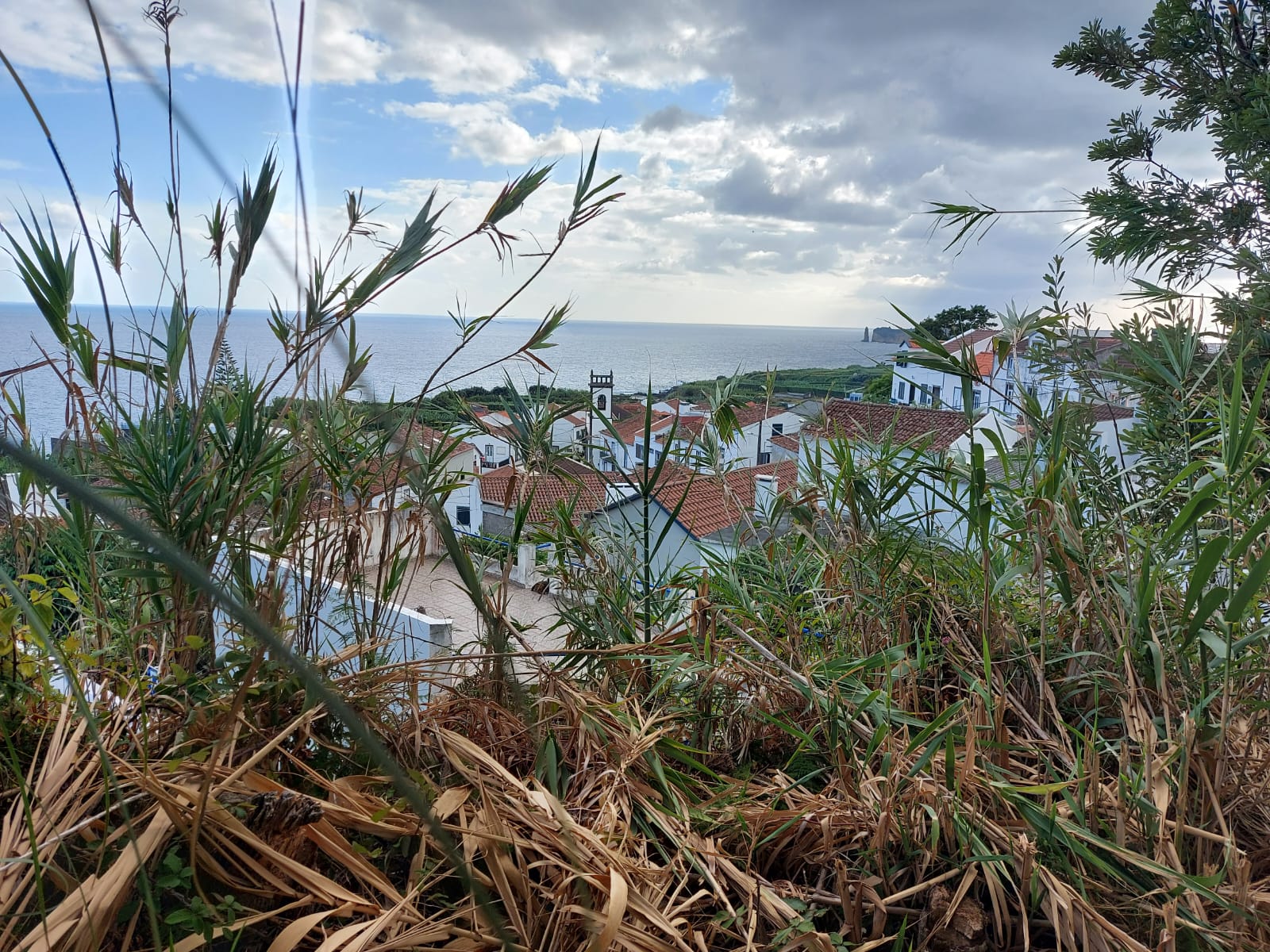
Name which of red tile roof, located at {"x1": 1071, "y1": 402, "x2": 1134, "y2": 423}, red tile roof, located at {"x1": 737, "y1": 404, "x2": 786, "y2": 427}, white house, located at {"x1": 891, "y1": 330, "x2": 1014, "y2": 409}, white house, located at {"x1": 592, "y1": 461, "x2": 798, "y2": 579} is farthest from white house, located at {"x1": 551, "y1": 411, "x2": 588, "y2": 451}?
red tile roof, located at {"x1": 1071, "y1": 402, "x2": 1134, "y2": 423}

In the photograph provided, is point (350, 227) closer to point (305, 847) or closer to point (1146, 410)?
point (305, 847)

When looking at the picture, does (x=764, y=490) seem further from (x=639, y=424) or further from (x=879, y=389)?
(x=639, y=424)

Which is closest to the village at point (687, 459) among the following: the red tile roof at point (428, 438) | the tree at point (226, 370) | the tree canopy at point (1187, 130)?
the red tile roof at point (428, 438)

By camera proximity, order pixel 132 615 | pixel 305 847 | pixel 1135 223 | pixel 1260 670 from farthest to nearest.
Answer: pixel 1135 223 < pixel 132 615 < pixel 1260 670 < pixel 305 847

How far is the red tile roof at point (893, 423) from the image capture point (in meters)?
1.25

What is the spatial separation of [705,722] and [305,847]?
0.51 m

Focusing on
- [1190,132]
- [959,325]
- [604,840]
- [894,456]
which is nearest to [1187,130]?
[1190,132]

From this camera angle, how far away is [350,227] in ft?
3.35

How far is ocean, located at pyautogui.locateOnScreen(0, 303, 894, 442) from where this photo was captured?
36.4 inches

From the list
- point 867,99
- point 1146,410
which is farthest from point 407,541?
point 867,99

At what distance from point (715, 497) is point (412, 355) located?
0.75 m

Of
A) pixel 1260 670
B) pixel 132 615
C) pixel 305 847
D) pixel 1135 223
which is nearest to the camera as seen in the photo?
pixel 305 847

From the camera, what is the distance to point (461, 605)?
3.66 feet

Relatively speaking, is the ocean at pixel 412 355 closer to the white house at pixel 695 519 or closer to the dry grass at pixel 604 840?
the white house at pixel 695 519
